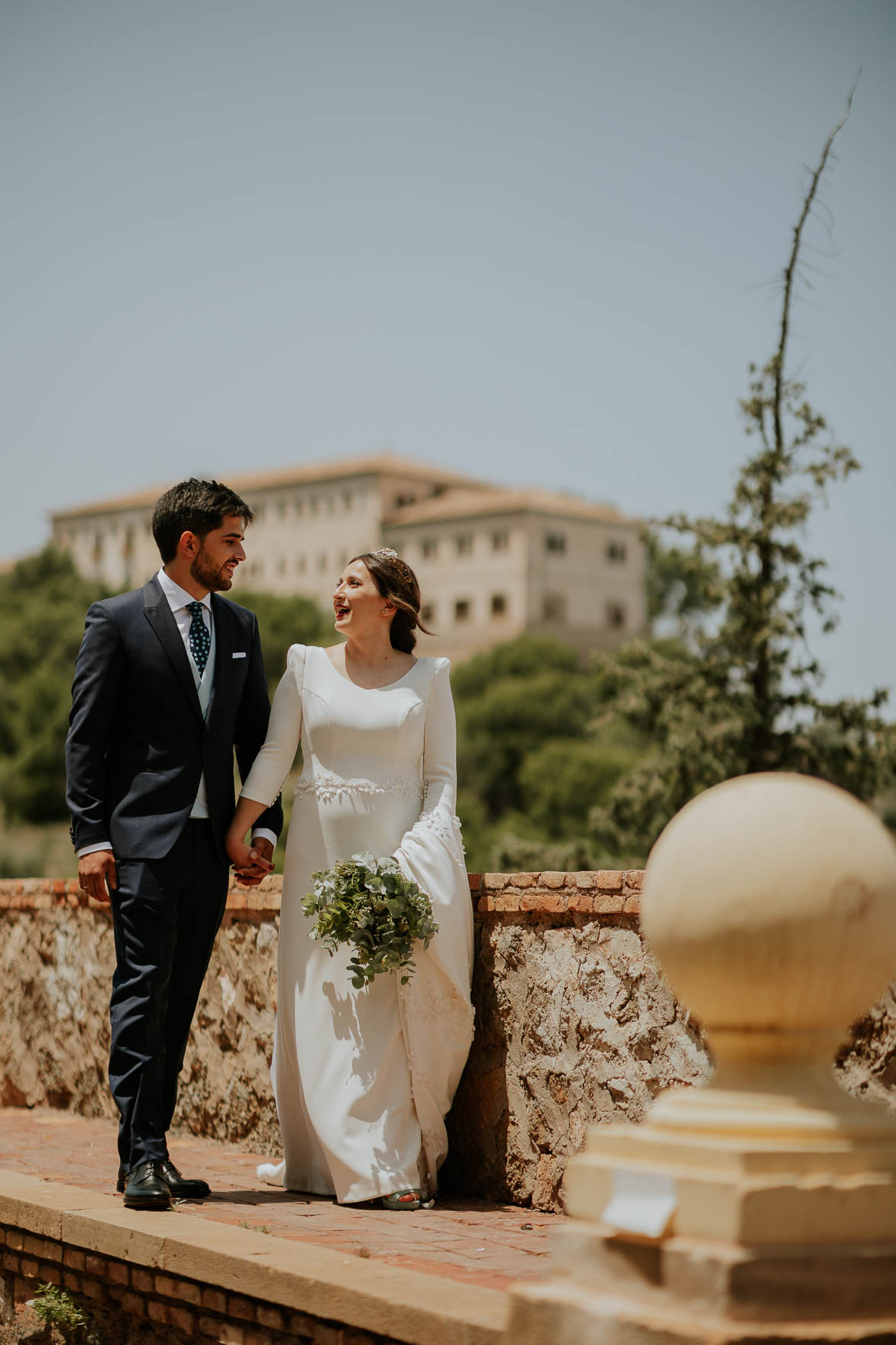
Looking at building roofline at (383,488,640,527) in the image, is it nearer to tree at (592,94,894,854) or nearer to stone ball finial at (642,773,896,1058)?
tree at (592,94,894,854)

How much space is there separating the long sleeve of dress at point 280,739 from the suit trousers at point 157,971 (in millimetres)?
269

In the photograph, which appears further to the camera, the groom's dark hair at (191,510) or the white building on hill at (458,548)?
the white building on hill at (458,548)

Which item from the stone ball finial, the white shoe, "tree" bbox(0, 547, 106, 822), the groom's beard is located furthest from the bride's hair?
"tree" bbox(0, 547, 106, 822)

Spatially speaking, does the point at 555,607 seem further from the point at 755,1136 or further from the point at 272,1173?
the point at 755,1136

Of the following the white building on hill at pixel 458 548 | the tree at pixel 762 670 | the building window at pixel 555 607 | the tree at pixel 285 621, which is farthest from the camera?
the building window at pixel 555 607

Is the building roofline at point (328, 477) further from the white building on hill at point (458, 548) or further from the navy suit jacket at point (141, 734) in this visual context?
the navy suit jacket at point (141, 734)

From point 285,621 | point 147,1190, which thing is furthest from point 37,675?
point 147,1190

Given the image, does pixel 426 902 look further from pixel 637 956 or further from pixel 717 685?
pixel 717 685

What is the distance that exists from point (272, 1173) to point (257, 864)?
1.18m

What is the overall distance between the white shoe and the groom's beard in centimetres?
207

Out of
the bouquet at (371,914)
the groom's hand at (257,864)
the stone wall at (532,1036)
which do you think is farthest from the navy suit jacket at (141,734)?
the stone wall at (532,1036)

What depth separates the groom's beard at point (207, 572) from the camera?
5.43 meters

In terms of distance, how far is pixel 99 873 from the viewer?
16.6 ft

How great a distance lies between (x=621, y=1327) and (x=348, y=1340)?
1179 millimetres
